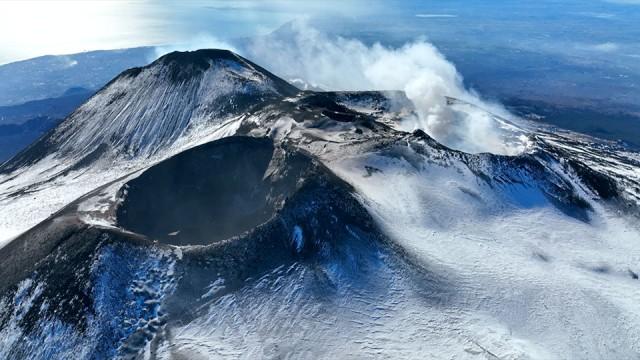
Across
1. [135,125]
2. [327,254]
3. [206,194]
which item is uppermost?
[327,254]

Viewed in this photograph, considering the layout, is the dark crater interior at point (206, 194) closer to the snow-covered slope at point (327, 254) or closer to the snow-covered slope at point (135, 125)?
the snow-covered slope at point (327, 254)

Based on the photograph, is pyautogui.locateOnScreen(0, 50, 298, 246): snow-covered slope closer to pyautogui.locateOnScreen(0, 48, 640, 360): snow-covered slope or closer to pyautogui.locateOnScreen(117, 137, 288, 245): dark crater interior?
pyautogui.locateOnScreen(0, 48, 640, 360): snow-covered slope

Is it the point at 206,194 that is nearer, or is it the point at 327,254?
the point at 327,254

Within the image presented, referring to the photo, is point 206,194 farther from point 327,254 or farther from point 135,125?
point 135,125

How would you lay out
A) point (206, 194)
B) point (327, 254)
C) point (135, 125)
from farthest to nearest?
point (135, 125), point (206, 194), point (327, 254)

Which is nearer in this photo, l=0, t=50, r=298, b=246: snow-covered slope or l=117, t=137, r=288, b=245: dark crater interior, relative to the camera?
l=117, t=137, r=288, b=245: dark crater interior

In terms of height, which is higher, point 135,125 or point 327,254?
point 327,254

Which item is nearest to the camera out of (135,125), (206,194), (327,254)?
(327,254)

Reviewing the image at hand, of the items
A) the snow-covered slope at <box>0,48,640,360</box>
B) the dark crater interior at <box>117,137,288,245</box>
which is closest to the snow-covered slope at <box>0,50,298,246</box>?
the snow-covered slope at <box>0,48,640,360</box>

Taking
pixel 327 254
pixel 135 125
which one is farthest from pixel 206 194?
pixel 135 125
